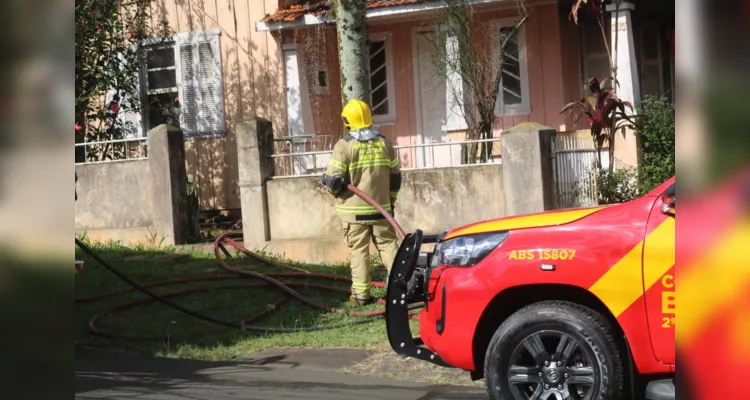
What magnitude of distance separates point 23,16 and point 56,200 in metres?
0.29

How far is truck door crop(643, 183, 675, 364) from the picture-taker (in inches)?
183

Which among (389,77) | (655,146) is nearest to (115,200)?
(389,77)

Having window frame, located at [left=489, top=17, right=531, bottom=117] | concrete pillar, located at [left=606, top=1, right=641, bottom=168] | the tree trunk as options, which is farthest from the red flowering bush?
concrete pillar, located at [left=606, top=1, right=641, bottom=168]

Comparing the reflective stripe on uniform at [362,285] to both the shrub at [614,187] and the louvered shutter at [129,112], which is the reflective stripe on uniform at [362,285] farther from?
the louvered shutter at [129,112]

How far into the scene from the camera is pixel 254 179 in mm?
12125

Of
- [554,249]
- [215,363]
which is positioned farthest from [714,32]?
[215,363]

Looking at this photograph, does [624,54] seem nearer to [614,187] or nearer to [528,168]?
[614,187]

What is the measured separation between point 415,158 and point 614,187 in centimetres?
415

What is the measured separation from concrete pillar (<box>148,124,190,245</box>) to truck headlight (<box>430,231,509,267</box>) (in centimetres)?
794

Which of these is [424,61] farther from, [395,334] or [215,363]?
[395,334]

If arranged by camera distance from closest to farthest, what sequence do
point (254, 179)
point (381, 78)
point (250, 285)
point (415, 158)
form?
point (250, 285) < point (254, 179) < point (415, 158) < point (381, 78)

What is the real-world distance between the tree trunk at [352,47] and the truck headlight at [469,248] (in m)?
6.16

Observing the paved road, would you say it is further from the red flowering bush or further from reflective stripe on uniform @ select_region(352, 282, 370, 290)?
the red flowering bush

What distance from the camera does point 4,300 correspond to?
1464 millimetres
